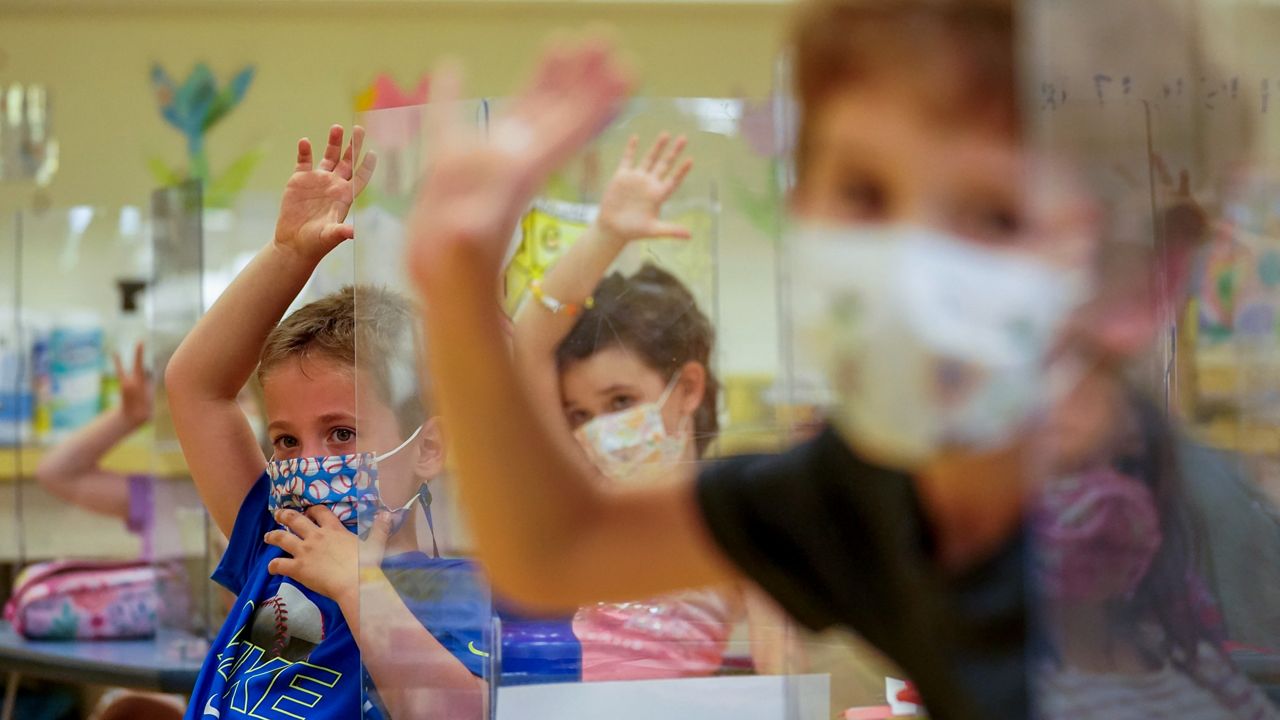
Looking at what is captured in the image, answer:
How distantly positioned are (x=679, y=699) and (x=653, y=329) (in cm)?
36

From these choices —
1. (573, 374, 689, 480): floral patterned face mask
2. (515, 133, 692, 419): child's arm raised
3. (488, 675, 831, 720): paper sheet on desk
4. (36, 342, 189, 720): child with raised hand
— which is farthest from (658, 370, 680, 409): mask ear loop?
(36, 342, 189, 720): child with raised hand

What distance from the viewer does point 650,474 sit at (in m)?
1.24

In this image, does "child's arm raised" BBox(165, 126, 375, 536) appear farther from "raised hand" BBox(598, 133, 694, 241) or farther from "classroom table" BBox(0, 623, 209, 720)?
"classroom table" BBox(0, 623, 209, 720)

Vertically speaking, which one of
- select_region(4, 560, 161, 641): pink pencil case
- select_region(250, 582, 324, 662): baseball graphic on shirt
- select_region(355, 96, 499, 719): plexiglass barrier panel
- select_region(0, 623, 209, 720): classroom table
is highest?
select_region(355, 96, 499, 719): plexiglass barrier panel

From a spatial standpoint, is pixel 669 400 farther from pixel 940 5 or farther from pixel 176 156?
pixel 176 156

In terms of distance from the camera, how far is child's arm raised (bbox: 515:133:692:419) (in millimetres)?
1169

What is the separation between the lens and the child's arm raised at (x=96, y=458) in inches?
108

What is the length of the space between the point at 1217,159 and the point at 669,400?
31.9 inches

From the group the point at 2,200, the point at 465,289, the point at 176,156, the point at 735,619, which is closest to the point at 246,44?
the point at 176,156

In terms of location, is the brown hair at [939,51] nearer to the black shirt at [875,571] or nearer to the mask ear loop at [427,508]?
the black shirt at [875,571]

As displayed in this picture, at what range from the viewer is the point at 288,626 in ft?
3.50

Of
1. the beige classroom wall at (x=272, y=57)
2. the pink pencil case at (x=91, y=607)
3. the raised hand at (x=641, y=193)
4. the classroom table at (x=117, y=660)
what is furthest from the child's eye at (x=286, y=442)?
the beige classroom wall at (x=272, y=57)

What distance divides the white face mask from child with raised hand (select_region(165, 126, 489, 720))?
19.5 inches

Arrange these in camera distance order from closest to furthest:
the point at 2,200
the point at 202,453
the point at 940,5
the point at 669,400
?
the point at 940,5, the point at 202,453, the point at 669,400, the point at 2,200
